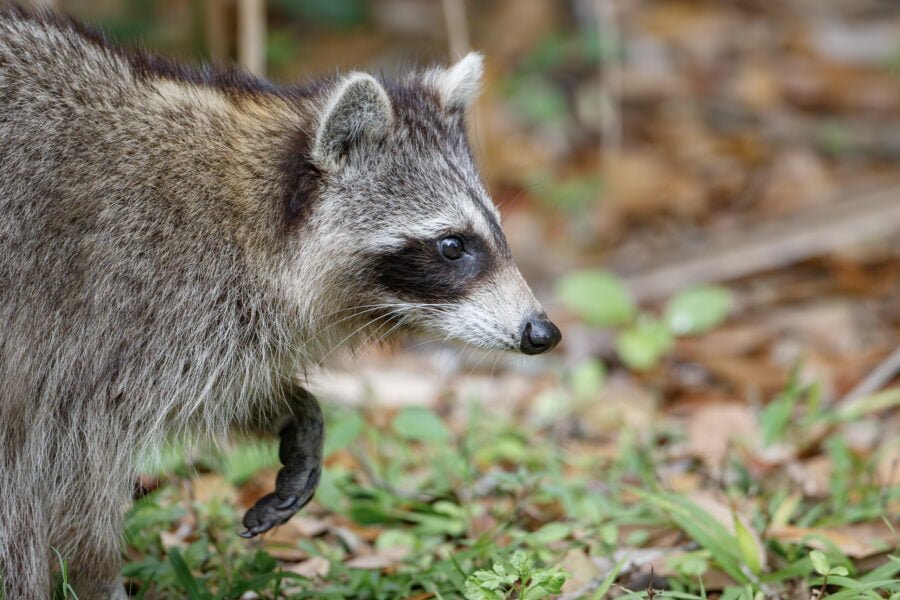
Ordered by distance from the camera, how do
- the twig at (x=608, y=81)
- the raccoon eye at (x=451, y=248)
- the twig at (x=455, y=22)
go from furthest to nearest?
1. the twig at (x=608, y=81)
2. the twig at (x=455, y=22)
3. the raccoon eye at (x=451, y=248)

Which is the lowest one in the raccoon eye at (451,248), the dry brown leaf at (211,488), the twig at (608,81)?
the dry brown leaf at (211,488)

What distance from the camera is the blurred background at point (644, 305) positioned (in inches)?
209

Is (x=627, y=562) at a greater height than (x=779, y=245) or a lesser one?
lesser

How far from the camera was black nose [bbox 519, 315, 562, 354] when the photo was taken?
4.72 meters

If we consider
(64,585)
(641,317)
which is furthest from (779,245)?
(64,585)

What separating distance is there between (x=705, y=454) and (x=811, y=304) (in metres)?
3.13

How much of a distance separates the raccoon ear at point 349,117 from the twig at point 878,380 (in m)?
3.77

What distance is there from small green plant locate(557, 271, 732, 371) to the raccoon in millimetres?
Answer: 2965

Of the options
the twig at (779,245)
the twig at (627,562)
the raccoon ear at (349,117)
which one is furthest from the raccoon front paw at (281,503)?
the twig at (779,245)

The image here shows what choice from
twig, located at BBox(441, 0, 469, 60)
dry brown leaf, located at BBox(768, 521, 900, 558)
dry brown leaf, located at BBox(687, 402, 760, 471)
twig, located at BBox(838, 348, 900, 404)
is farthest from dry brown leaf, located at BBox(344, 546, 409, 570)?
twig, located at BBox(441, 0, 469, 60)

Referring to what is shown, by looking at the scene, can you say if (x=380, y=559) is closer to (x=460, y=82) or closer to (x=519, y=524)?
(x=519, y=524)

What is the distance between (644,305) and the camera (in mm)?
9414

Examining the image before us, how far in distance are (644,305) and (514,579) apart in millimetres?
5679

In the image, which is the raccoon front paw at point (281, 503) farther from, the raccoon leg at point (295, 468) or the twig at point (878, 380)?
the twig at point (878, 380)
